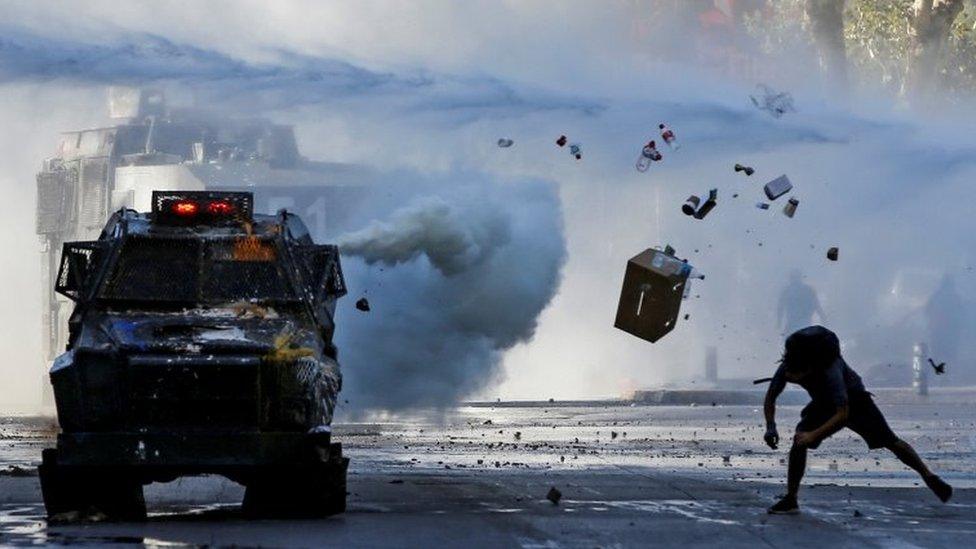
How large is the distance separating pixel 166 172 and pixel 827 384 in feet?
168

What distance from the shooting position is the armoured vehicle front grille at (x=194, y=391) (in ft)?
47.0

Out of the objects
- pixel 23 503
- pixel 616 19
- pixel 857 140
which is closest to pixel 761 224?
pixel 616 19

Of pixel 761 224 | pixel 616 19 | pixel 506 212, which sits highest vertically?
pixel 616 19

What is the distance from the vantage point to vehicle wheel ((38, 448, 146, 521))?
14531 mm

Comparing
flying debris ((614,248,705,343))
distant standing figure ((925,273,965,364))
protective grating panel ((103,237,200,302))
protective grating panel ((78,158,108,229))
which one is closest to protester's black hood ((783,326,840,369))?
protective grating panel ((103,237,200,302))

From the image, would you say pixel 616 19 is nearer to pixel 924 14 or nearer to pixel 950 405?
pixel 924 14

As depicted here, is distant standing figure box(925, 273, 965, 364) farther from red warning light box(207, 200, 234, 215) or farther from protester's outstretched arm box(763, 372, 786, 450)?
red warning light box(207, 200, 234, 215)

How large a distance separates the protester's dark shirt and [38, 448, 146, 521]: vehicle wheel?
14.3ft

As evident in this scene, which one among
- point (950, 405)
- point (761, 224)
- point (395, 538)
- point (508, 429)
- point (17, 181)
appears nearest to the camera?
point (395, 538)

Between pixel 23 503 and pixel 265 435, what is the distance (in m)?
3.10

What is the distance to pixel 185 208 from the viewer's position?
16.2 meters

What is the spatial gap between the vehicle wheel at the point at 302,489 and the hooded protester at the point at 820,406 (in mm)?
2865

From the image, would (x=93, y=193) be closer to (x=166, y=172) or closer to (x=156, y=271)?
(x=166, y=172)

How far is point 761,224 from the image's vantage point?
243 ft
